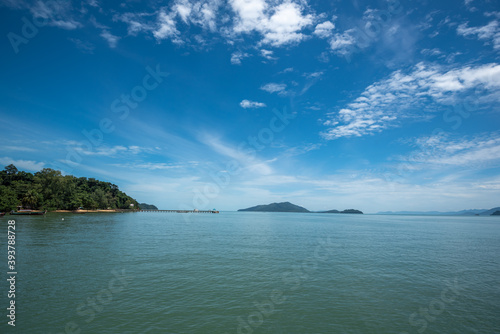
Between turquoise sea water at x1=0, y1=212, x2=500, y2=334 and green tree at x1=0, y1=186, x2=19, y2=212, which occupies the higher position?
green tree at x1=0, y1=186, x2=19, y2=212

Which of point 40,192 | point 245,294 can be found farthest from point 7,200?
point 245,294

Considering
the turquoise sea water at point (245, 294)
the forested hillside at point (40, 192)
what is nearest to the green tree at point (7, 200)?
the forested hillside at point (40, 192)

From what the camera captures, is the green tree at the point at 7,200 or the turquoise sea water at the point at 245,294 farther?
the green tree at the point at 7,200

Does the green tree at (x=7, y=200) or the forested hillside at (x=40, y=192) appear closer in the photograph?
the green tree at (x=7, y=200)

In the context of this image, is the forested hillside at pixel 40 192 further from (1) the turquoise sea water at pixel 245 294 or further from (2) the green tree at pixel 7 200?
(1) the turquoise sea water at pixel 245 294

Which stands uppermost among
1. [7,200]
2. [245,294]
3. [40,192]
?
[40,192]

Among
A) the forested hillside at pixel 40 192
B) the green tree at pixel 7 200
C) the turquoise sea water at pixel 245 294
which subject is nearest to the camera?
the turquoise sea water at pixel 245 294

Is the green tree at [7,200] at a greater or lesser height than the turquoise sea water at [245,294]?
greater

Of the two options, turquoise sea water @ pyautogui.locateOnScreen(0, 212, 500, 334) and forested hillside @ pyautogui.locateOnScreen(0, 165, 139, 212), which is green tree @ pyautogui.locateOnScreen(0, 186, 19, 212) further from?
turquoise sea water @ pyautogui.locateOnScreen(0, 212, 500, 334)

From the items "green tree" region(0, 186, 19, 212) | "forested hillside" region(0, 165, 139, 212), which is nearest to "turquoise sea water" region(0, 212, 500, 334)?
"green tree" region(0, 186, 19, 212)

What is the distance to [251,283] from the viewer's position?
20.2m

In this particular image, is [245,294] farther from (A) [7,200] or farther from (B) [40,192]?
(B) [40,192]

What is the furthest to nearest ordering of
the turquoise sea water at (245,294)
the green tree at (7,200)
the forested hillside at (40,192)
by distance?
the forested hillside at (40,192)
the green tree at (7,200)
the turquoise sea water at (245,294)

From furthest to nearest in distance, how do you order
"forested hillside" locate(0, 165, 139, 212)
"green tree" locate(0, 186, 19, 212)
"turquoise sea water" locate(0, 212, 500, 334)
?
"forested hillside" locate(0, 165, 139, 212) → "green tree" locate(0, 186, 19, 212) → "turquoise sea water" locate(0, 212, 500, 334)
